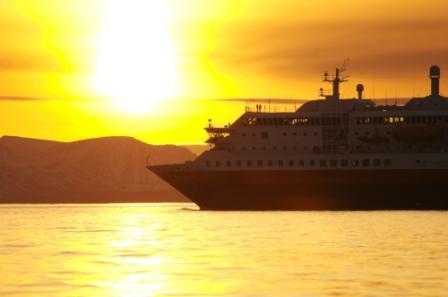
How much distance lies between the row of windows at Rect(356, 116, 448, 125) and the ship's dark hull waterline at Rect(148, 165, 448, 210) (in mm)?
7047

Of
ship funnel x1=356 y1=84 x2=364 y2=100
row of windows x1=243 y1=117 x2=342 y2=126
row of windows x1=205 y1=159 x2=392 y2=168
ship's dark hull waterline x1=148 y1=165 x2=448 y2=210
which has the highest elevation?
ship funnel x1=356 y1=84 x2=364 y2=100

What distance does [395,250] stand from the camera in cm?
5791

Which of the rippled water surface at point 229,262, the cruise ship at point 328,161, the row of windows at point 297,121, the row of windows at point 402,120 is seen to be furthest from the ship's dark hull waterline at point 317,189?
the rippled water surface at point 229,262

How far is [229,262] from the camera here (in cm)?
5047

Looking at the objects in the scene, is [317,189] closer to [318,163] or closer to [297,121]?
[318,163]

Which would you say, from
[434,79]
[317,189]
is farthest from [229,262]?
[434,79]

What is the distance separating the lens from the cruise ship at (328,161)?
124 m

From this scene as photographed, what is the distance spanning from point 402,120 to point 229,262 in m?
80.6

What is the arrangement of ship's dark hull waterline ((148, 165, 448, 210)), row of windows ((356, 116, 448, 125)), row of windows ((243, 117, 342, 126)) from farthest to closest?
row of windows ((243, 117, 342, 126))
row of windows ((356, 116, 448, 125))
ship's dark hull waterline ((148, 165, 448, 210))

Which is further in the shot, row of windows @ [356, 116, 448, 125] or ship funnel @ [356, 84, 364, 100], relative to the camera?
ship funnel @ [356, 84, 364, 100]

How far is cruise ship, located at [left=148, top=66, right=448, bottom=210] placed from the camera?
12444 cm

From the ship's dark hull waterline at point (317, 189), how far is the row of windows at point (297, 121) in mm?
6498

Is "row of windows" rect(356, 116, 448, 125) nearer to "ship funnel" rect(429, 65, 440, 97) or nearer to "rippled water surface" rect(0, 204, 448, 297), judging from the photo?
"ship funnel" rect(429, 65, 440, 97)

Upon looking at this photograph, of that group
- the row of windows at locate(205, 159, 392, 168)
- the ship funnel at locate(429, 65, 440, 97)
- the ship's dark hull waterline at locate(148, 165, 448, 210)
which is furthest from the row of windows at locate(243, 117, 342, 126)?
the ship funnel at locate(429, 65, 440, 97)
